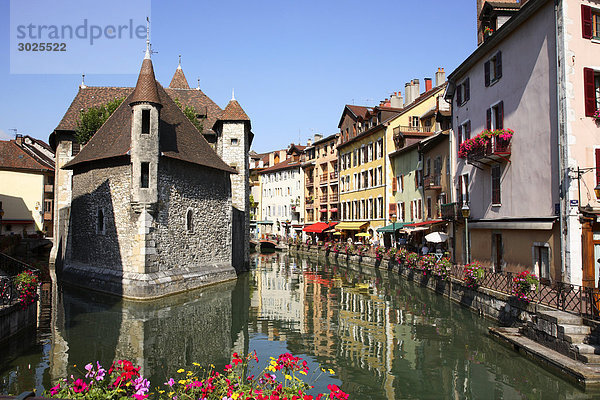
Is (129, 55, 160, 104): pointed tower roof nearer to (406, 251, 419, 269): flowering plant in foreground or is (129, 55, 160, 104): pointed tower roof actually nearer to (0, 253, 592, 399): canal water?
(0, 253, 592, 399): canal water

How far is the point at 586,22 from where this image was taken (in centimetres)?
1423

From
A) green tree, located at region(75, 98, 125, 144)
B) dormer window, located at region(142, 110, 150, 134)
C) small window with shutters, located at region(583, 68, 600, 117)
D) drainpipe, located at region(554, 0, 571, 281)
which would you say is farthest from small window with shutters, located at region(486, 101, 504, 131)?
green tree, located at region(75, 98, 125, 144)

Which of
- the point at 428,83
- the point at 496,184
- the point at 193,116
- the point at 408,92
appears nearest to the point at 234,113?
the point at 193,116

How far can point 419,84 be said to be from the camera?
4450 centimetres

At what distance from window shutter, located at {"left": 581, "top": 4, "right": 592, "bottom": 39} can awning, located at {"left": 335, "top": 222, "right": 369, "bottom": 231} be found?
29624mm

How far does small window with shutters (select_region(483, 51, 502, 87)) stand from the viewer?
736 inches

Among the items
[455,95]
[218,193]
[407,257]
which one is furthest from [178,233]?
[455,95]

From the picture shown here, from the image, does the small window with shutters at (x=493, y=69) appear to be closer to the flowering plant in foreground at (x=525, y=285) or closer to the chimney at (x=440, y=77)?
the flowering plant in foreground at (x=525, y=285)

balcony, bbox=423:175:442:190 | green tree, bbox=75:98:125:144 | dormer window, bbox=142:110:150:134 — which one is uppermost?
green tree, bbox=75:98:125:144

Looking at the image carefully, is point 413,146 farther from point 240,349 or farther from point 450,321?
point 240,349

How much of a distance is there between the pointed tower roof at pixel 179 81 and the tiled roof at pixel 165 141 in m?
13.0

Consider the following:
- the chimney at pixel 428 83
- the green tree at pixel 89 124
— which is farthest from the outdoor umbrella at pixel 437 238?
the chimney at pixel 428 83

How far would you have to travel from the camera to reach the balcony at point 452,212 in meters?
22.3

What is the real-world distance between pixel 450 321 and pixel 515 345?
4258 mm
